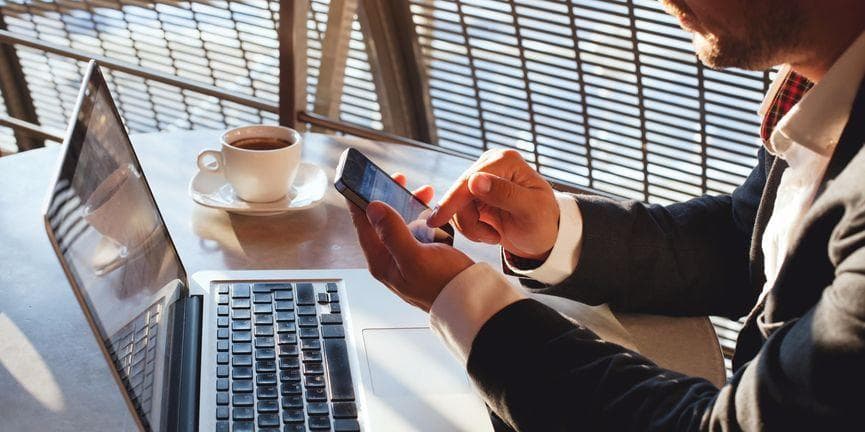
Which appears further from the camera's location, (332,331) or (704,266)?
(704,266)

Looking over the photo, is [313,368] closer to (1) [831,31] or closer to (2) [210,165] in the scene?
(2) [210,165]

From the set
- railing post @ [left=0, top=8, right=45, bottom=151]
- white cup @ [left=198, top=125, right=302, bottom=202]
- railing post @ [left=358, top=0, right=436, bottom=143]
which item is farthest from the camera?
railing post @ [left=0, top=8, right=45, bottom=151]

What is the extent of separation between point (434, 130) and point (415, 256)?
11.8ft

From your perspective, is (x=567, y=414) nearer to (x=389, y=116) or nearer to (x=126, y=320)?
(x=126, y=320)

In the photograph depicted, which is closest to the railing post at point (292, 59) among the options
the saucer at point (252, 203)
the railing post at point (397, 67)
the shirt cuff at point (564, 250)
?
the saucer at point (252, 203)

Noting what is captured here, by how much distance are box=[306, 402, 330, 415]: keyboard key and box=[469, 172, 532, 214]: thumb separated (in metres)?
0.40

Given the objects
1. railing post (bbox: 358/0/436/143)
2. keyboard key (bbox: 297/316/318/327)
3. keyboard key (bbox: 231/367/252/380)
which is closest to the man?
keyboard key (bbox: 297/316/318/327)

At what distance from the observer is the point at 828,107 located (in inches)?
43.4

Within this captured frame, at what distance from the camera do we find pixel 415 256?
3.74ft

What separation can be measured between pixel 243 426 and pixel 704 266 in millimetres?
743

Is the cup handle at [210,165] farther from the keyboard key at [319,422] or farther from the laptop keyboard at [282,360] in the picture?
the keyboard key at [319,422]

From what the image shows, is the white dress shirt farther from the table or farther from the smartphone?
the table

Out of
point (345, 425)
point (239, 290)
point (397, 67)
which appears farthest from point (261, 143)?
point (397, 67)

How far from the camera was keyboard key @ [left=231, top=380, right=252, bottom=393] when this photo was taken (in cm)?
106
